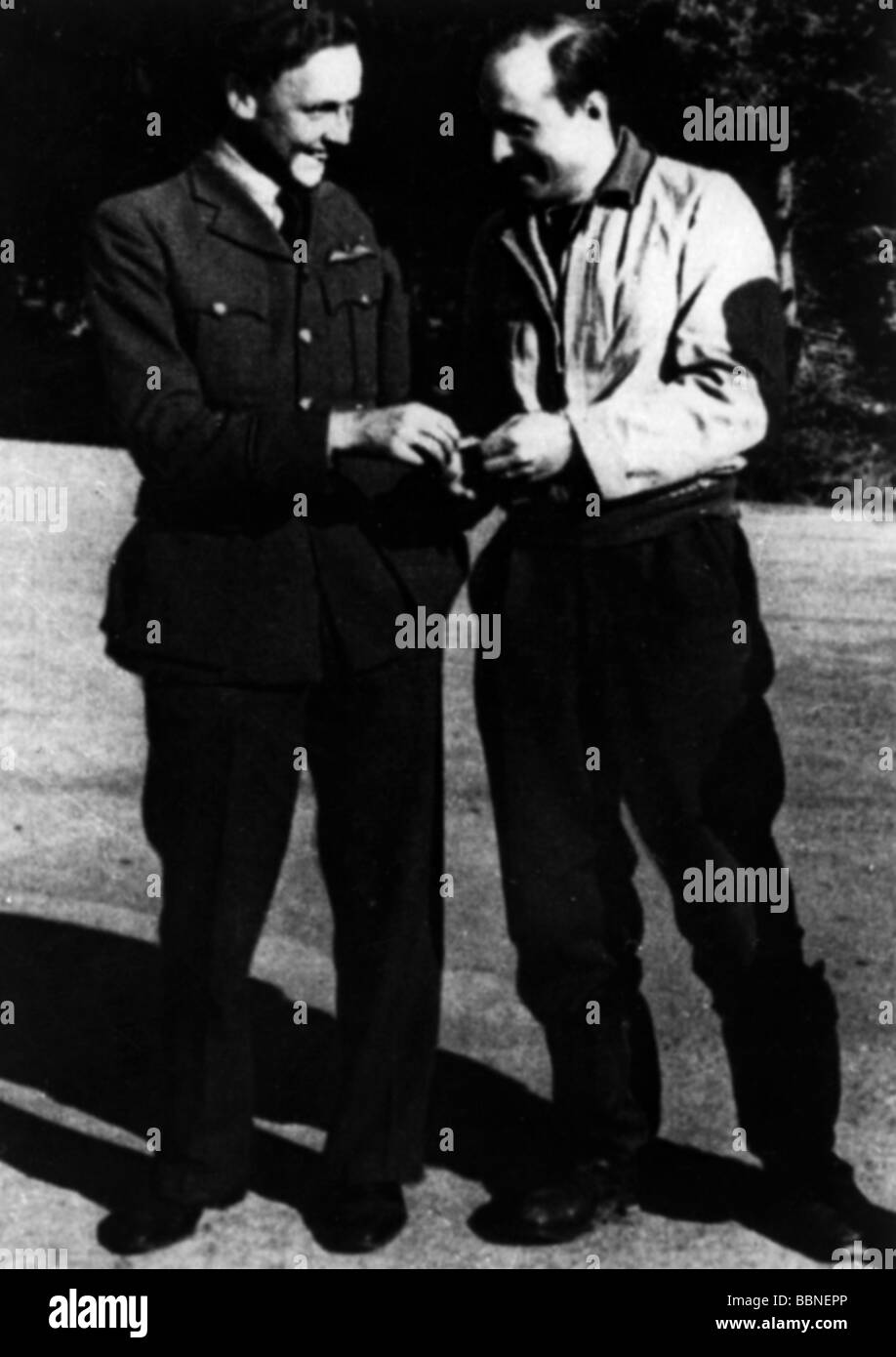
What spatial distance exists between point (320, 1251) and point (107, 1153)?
1.93 ft

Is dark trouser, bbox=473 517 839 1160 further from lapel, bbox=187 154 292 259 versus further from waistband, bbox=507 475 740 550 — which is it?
lapel, bbox=187 154 292 259

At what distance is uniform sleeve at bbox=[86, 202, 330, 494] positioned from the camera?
4.03 meters

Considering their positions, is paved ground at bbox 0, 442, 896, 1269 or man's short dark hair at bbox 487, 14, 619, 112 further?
paved ground at bbox 0, 442, 896, 1269

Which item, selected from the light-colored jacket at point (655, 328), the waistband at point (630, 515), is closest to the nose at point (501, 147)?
the light-colored jacket at point (655, 328)

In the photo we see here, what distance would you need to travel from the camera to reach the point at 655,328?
4.11 m

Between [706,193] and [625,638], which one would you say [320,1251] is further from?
[706,193]

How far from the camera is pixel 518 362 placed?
13.8 ft

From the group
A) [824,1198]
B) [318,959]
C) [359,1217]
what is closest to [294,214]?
[359,1217]

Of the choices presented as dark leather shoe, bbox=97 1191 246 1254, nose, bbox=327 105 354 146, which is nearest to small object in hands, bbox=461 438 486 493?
nose, bbox=327 105 354 146

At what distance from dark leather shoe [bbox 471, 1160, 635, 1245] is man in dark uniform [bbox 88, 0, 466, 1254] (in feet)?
0.65

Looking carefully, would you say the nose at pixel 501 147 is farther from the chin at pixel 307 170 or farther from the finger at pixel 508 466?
the finger at pixel 508 466

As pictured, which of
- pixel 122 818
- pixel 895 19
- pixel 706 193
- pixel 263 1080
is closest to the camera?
pixel 706 193

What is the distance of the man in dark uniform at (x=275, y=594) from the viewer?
404 centimetres

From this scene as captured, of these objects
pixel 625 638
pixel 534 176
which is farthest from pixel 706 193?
pixel 625 638
